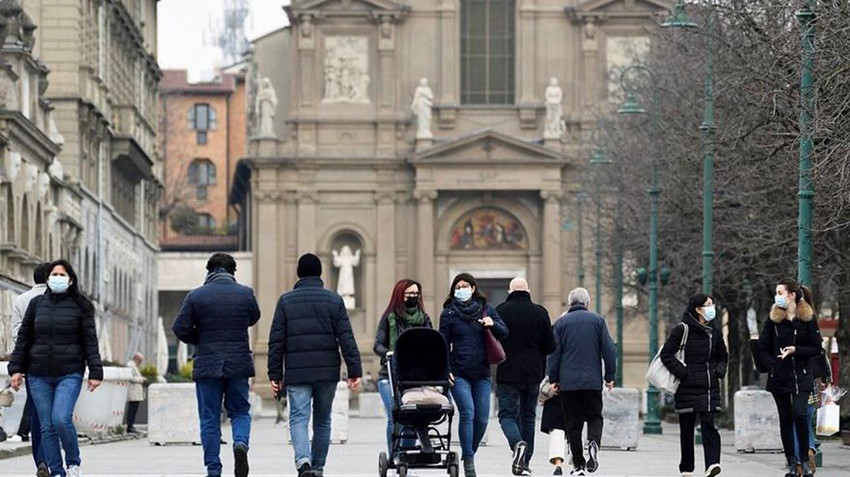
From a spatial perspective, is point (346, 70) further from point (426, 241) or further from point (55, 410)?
point (55, 410)

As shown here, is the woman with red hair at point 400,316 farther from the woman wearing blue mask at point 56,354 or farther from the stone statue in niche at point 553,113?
the stone statue in niche at point 553,113

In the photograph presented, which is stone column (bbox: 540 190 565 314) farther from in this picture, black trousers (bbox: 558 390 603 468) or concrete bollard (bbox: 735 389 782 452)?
black trousers (bbox: 558 390 603 468)

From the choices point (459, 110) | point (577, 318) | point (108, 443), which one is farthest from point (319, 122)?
point (577, 318)

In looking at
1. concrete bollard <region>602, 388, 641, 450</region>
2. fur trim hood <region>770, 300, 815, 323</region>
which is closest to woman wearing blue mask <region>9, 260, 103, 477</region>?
fur trim hood <region>770, 300, 815, 323</region>

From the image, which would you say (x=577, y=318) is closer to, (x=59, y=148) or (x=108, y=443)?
(x=108, y=443)

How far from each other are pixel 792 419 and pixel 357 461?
765 centimetres

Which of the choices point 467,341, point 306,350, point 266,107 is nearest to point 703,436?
point 467,341

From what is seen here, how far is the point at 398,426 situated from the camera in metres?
22.4

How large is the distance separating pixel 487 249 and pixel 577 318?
6622cm

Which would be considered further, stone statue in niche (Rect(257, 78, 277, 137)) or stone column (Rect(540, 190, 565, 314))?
stone statue in niche (Rect(257, 78, 277, 137))

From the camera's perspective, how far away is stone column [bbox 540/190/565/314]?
292 feet

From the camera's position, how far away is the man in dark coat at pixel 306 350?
853 inches

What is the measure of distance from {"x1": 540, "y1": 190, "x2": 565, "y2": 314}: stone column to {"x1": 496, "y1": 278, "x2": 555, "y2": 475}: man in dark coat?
63170 millimetres

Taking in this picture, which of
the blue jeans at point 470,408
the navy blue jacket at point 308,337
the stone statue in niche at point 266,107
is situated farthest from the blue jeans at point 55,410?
the stone statue in niche at point 266,107
